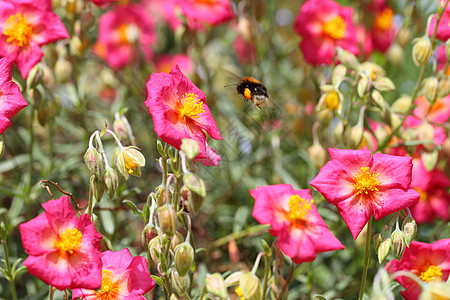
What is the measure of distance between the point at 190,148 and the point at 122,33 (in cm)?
234

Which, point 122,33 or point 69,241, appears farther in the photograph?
point 122,33

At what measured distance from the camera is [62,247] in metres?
1.67

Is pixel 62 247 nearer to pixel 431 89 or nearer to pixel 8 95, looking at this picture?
pixel 8 95

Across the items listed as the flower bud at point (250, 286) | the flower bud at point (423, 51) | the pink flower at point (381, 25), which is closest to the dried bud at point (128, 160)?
the flower bud at point (250, 286)

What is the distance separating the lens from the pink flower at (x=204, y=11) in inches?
119

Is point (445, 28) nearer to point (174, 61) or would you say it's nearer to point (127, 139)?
point (127, 139)

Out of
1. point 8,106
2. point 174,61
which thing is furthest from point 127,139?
point 174,61

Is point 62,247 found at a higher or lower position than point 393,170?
lower

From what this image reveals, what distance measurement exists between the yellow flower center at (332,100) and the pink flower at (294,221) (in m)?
0.68

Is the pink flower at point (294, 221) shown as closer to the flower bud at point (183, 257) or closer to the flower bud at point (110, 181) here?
the flower bud at point (183, 257)

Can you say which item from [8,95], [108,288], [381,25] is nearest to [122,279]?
[108,288]

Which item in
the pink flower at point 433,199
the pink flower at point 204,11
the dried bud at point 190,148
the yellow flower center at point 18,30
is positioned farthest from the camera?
the pink flower at point 204,11

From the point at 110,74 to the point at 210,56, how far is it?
3.19 ft

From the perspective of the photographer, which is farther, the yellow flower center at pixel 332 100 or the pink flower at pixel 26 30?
the yellow flower center at pixel 332 100
